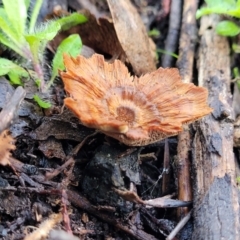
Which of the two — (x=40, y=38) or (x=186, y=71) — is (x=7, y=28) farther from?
(x=186, y=71)

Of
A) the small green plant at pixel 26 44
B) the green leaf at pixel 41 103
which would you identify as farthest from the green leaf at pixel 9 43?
the green leaf at pixel 41 103

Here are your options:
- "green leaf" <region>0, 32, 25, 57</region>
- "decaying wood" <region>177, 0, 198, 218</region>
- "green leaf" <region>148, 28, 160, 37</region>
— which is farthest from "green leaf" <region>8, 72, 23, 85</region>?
"green leaf" <region>148, 28, 160, 37</region>

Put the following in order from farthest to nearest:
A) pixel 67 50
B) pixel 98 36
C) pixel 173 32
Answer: pixel 173 32, pixel 98 36, pixel 67 50

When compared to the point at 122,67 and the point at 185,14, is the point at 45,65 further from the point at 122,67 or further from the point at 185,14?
the point at 185,14

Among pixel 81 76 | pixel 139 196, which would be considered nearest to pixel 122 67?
pixel 81 76

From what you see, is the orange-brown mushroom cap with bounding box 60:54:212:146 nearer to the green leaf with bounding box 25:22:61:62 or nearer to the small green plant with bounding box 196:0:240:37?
the green leaf with bounding box 25:22:61:62

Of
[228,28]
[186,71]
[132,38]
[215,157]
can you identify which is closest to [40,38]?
[132,38]
